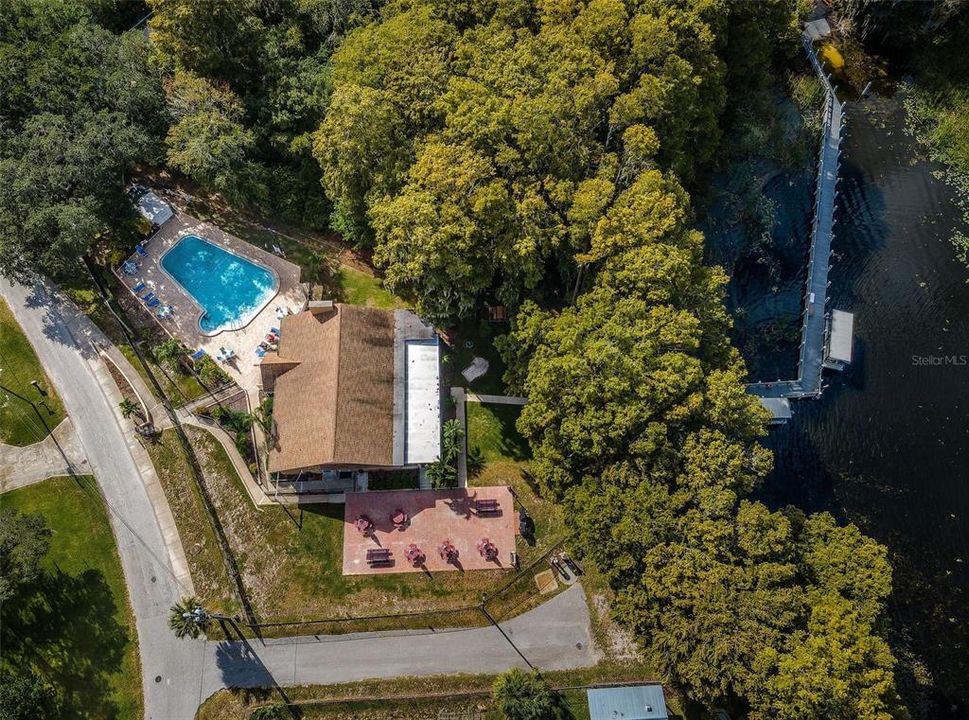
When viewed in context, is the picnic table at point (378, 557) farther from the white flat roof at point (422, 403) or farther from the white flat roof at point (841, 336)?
the white flat roof at point (841, 336)

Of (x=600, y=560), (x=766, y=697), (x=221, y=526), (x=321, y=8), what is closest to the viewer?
(x=766, y=697)

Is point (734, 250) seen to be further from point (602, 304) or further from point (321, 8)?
point (321, 8)

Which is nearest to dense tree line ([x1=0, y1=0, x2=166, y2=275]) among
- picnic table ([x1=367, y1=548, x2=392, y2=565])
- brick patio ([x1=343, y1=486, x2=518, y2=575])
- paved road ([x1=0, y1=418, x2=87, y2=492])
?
paved road ([x1=0, y1=418, x2=87, y2=492])

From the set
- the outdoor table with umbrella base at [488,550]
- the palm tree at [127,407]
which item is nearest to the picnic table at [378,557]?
the outdoor table with umbrella base at [488,550]

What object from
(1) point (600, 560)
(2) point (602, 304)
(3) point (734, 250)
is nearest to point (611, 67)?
(2) point (602, 304)

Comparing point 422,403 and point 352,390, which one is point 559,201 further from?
point 352,390

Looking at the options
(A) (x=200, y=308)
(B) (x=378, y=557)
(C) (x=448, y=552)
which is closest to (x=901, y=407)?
(C) (x=448, y=552)
